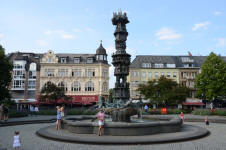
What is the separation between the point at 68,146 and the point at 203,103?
5364 centimetres

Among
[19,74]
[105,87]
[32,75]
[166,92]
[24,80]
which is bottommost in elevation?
[166,92]

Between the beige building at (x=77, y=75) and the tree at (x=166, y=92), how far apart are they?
13.5m

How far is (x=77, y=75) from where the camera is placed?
55.2 metres

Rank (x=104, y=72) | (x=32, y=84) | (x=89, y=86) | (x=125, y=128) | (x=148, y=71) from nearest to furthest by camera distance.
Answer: (x=125, y=128), (x=89, y=86), (x=104, y=72), (x=32, y=84), (x=148, y=71)

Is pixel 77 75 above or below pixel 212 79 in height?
above

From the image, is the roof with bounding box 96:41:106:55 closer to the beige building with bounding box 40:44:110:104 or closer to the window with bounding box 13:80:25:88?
the beige building with bounding box 40:44:110:104

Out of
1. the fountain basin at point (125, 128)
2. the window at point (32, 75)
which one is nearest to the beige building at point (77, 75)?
the window at point (32, 75)

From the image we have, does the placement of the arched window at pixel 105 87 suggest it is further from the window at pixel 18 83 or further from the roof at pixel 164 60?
the window at pixel 18 83

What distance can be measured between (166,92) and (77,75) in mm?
24697

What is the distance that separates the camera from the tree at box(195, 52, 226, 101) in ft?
143

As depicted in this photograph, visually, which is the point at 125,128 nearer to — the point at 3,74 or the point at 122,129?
the point at 122,129

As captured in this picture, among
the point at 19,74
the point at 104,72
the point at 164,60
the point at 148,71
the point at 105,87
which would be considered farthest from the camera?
the point at 164,60

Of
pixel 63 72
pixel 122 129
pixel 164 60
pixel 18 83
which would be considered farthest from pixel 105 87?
pixel 122 129

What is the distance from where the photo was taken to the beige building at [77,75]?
178 feet
